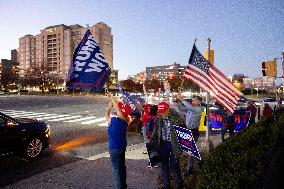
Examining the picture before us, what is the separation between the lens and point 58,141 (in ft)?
39.5

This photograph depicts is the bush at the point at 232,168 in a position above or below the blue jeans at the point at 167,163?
above

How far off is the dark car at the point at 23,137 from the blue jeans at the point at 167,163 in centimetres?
471

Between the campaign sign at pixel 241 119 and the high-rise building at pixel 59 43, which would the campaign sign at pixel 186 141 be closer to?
the campaign sign at pixel 241 119

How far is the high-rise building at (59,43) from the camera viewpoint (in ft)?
518

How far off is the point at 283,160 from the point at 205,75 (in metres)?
4.45

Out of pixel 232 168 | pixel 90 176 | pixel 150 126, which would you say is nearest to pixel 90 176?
pixel 90 176

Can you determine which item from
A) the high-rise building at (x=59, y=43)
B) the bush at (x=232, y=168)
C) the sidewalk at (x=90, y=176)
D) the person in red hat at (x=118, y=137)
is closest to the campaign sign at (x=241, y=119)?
the sidewalk at (x=90, y=176)

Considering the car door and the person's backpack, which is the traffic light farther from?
the car door

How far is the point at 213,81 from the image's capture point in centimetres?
798

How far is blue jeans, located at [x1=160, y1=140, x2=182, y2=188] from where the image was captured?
5832 mm

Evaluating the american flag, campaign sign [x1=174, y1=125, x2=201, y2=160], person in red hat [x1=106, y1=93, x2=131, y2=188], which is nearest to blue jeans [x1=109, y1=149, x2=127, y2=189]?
person in red hat [x1=106, y1=93, x2=131, y2=188]

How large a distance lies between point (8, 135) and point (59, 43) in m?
160

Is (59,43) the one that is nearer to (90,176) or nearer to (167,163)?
(90,176)

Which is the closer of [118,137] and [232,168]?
[232,168]
